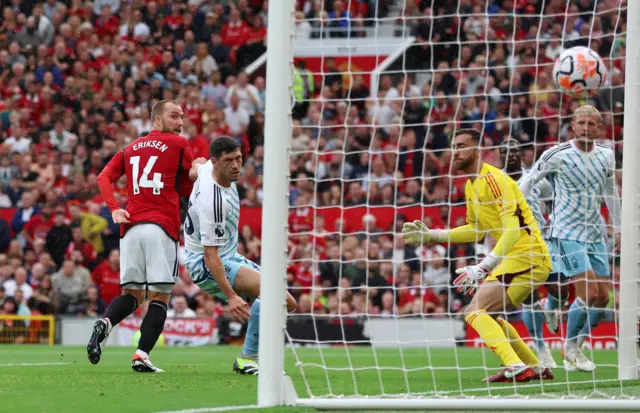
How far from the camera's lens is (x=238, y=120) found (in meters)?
19.9

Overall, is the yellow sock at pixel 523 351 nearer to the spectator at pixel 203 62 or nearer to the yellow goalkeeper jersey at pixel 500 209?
the yellow goalkeeper jersey at pixel 500 209

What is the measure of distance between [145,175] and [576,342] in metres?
3.92

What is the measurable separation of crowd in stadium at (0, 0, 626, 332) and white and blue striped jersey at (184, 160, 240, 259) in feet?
13.4

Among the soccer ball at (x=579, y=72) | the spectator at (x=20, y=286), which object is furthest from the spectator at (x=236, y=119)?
the soccer ball at (x=579, y=72)

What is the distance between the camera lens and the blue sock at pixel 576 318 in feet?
31.5

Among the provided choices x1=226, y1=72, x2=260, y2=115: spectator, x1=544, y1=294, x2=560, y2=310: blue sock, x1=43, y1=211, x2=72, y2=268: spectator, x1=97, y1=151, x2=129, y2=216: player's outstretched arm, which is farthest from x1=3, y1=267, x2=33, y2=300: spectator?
x1=544, y1=294, x2=560, y2=310: blue sock

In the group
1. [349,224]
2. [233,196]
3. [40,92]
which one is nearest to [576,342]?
[233,196]

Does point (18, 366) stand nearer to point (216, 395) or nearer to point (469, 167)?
point (216, 395)

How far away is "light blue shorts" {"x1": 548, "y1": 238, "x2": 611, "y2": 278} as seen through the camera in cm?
948

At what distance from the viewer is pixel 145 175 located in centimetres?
894

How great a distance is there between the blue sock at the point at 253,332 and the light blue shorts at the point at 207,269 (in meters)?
0.26

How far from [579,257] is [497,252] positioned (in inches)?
72.9

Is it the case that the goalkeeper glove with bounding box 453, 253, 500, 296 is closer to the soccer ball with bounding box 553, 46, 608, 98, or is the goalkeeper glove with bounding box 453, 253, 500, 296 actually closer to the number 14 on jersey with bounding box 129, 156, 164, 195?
the soccer ball with bounding box 553, 46, 608, 98

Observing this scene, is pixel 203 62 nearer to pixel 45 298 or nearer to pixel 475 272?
pixel 45 298
